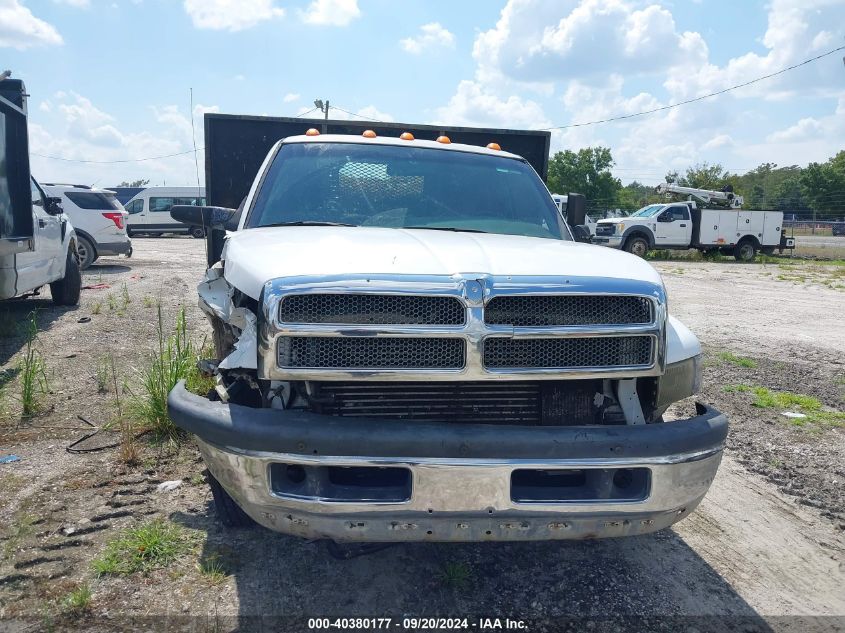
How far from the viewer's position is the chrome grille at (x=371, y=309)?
95.3 inches

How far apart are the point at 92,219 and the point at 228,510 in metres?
12.7

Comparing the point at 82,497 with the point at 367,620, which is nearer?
the point at 367,620

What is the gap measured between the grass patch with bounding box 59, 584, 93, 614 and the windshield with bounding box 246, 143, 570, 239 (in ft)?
6.28

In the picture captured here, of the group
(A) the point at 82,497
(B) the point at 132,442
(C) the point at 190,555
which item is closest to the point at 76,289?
(B) the point at 132,442

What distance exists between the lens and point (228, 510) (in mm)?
3219

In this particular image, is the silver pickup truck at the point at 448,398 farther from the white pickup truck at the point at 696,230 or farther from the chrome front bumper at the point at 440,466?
the white pickup truck at the point at 696,230

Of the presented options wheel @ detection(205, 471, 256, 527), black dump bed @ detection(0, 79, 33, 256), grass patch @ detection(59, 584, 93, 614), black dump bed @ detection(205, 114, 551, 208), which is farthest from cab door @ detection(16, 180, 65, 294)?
grass patch @ detection(59, 584, 93, 614)

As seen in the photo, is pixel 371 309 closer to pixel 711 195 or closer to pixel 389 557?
pixel 389 557

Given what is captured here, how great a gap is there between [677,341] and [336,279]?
1.51 m

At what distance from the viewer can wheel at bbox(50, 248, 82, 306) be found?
9.32m

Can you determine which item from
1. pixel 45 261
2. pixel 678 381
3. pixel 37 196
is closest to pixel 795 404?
pixel 678 381

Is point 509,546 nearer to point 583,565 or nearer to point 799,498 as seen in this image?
point 583,565

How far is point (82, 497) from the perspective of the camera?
143 inches

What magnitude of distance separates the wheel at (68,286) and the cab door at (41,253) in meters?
0.25
